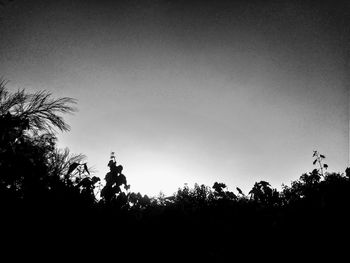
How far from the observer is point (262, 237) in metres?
2.60

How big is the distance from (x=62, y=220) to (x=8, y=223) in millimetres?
424

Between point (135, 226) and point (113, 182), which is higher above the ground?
point (113, 182)

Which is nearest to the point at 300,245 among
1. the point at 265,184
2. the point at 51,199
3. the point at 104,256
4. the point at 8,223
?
the point at 265,184

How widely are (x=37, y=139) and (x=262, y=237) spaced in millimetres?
4930

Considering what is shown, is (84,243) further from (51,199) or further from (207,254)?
(207,254)

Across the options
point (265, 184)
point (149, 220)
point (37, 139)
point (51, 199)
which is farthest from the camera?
point (37, 139)

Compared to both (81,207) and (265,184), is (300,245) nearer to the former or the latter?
(265,184)

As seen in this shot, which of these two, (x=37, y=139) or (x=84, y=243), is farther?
(x=37, y=139)

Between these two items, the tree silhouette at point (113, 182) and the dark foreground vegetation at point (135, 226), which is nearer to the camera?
the dark foreground vegetation at point (135, 226)

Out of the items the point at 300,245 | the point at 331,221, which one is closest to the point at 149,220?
the point at 300,245

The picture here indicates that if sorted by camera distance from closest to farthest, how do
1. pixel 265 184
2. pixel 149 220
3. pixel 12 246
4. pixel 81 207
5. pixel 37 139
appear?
1. pixel 12 246
2. pixel 81 207
3. pixel 149 220
4. pixel 265 184
5. pixel 37 139

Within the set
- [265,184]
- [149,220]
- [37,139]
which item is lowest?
[149,220]

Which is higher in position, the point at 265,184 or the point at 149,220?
the point at 265,184

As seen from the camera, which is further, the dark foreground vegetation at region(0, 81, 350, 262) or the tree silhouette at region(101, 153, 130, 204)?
the tree silhouette at region(101, 153, 130, 204)
